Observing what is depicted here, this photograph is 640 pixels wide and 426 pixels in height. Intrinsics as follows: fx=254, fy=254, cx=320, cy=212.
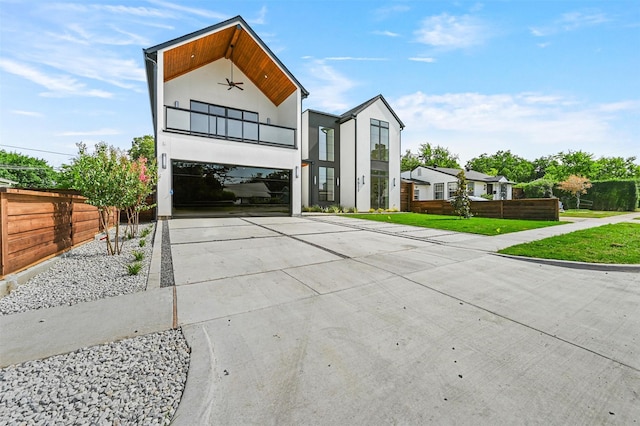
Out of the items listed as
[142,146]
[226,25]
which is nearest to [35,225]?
[226,25]

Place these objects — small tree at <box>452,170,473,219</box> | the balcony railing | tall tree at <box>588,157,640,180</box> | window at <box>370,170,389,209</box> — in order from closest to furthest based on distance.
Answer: the balcony railing, small tree at <box>452,170,473,219</box>, window at <box>370,170,389,209</box>, tall tree at <box>588,157,640,180</box>

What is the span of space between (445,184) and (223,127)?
2621cm

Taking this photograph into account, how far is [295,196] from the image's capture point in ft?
47.6


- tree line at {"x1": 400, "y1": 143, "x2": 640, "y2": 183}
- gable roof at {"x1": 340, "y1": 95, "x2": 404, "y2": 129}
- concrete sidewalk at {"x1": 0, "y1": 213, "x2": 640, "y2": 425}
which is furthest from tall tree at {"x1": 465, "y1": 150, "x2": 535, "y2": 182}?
concrete sidewalk at {"x1": 0, "y1": 213, "x2": 640, "y2": 425}

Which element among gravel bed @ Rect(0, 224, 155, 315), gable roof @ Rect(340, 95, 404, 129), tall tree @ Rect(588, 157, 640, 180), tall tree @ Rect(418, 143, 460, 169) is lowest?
gravel bed @ Rect(0, 224, 155, 315)

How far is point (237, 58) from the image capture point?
587 inches

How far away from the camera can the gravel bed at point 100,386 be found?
1.45m

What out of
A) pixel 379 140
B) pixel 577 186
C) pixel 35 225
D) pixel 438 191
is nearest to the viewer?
pixel 35 225

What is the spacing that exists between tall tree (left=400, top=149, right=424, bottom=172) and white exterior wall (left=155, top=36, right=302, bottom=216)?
31762 mm

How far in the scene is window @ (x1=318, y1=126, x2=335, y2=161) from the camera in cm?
1919

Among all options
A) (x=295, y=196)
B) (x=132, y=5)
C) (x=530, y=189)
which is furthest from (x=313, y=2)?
(x=530, y=189)

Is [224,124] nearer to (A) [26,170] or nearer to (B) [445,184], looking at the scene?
(B) [445,184]

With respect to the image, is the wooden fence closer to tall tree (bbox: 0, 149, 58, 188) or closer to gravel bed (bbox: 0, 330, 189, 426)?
gravel bed (bbox: 0, 330, 189, 426)

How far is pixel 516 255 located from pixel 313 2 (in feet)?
33.2
